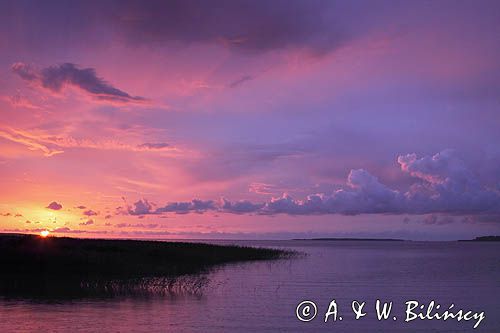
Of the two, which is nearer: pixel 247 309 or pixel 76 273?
pixel 247 309

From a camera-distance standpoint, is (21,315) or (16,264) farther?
(16,264)

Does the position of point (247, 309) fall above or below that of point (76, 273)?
below

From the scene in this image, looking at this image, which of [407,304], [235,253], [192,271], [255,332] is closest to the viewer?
[255,332]

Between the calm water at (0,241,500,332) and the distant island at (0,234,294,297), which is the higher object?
the distant island at (0,234,294,297)

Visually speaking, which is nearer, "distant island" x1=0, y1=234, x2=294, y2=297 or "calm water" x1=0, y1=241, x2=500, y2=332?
"calm water" x1=0, y1=241, x2=500, y2=332

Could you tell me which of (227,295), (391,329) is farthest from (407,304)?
(227,295)

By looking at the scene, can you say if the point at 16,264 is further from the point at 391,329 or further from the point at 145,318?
the point at 391,329

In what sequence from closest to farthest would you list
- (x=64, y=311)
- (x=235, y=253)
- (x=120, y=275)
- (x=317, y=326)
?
(x=317, y=326)
(x=64, y=311)
(x=120, y=275)
(x=235, y=253)

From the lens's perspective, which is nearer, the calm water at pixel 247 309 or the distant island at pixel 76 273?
the calm water at pixel 247 309

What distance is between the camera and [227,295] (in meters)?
40.6

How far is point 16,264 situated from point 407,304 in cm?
3462

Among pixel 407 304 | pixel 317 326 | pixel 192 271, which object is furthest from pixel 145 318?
pixel 192 271

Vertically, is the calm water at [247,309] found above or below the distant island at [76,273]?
below

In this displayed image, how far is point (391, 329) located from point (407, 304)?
9375 millimetres
